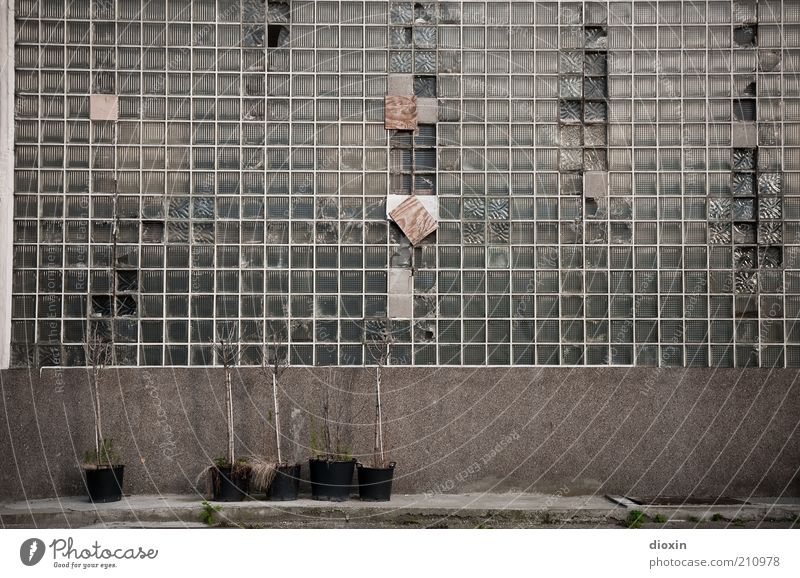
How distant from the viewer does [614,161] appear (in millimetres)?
12383

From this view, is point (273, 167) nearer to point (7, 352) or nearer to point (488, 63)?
point (488, 63)

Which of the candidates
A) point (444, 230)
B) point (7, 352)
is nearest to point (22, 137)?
point (7, 352)

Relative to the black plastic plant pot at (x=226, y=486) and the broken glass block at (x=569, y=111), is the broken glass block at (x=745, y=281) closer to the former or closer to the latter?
the broken glass block at (x=569, y=111)

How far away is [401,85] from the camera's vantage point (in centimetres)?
1234

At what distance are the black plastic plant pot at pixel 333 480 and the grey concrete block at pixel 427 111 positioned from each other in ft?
12.9

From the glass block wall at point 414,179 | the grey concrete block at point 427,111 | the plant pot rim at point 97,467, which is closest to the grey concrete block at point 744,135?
the glass block wall at point 414,179

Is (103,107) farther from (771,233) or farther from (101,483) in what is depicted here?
(771,233)

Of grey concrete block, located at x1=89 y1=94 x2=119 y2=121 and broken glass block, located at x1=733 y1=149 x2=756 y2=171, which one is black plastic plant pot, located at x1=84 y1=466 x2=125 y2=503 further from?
broken glass block, located at x1=733 y1=149 x2=756 y2=171

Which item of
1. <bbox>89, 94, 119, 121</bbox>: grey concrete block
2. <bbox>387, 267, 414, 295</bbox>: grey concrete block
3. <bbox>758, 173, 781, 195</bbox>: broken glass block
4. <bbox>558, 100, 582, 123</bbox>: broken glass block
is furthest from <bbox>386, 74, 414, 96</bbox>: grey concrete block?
<bbox>758, 173, 781, 195</bbox>: broken glass block

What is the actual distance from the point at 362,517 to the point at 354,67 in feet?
16.5

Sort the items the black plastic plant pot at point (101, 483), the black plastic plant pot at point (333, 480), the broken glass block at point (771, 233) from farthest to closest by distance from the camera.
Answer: the broken glass block at point (771, 233), the black plastic plant pot at point (333, 480), the black plastic plant pot at point (101, 483)

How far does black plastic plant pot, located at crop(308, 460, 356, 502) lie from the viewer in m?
11.3

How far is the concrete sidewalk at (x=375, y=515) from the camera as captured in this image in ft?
35.5

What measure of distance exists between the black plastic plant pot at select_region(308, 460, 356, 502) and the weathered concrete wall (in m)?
0.59
